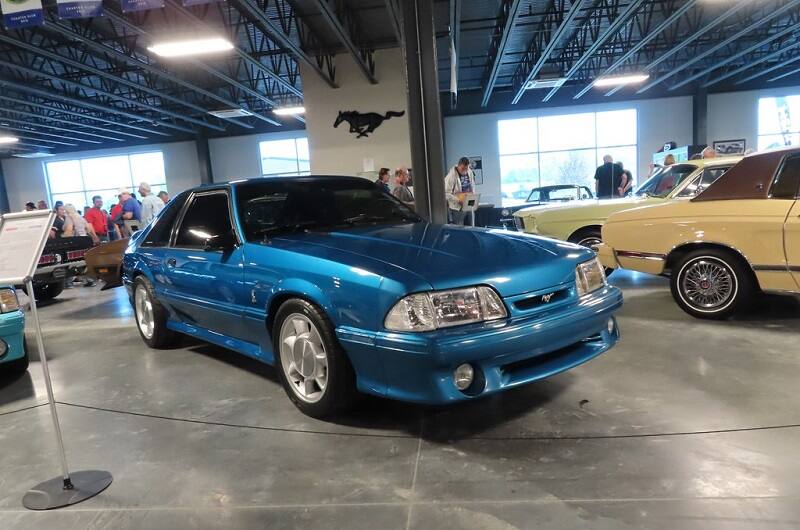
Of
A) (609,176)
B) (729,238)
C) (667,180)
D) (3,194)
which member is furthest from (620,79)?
(3,194)

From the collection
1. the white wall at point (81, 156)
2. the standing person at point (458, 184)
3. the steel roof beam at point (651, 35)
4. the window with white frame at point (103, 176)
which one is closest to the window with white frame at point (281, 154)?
the white wall at point (81, 156)

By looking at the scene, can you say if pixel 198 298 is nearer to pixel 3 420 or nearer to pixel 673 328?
pixel 3 420

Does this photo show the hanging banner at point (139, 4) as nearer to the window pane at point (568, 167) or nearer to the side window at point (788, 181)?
the side window at point (788, 181)

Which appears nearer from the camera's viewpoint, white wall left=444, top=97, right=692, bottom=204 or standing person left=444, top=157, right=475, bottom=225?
standing person left=444, top=157, right=475, bottom=225

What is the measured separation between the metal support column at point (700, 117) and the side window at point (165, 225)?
21641 millimetres

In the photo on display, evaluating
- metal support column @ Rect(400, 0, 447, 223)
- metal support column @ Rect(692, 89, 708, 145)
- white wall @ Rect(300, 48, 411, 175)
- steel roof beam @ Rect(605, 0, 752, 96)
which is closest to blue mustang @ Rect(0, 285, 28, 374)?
metal support column @ Rect(400, 0, 447, 223)

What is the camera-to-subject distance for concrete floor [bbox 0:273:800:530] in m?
2.09

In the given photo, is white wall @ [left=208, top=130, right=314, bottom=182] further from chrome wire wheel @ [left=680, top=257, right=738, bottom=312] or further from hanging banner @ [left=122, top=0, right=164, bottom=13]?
chrome wire wheel @ [left=680, top=257, right=738, bottom=312]

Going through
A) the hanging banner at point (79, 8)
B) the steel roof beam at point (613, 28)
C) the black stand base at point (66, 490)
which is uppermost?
the steel roof beam at point (613, 28)

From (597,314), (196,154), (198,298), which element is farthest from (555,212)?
(196,154)

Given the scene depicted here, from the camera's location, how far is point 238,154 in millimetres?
24828

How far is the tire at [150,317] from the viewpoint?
4.52m

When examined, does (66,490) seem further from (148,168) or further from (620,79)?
(148,168)

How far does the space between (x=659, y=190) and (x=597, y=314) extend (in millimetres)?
5005
